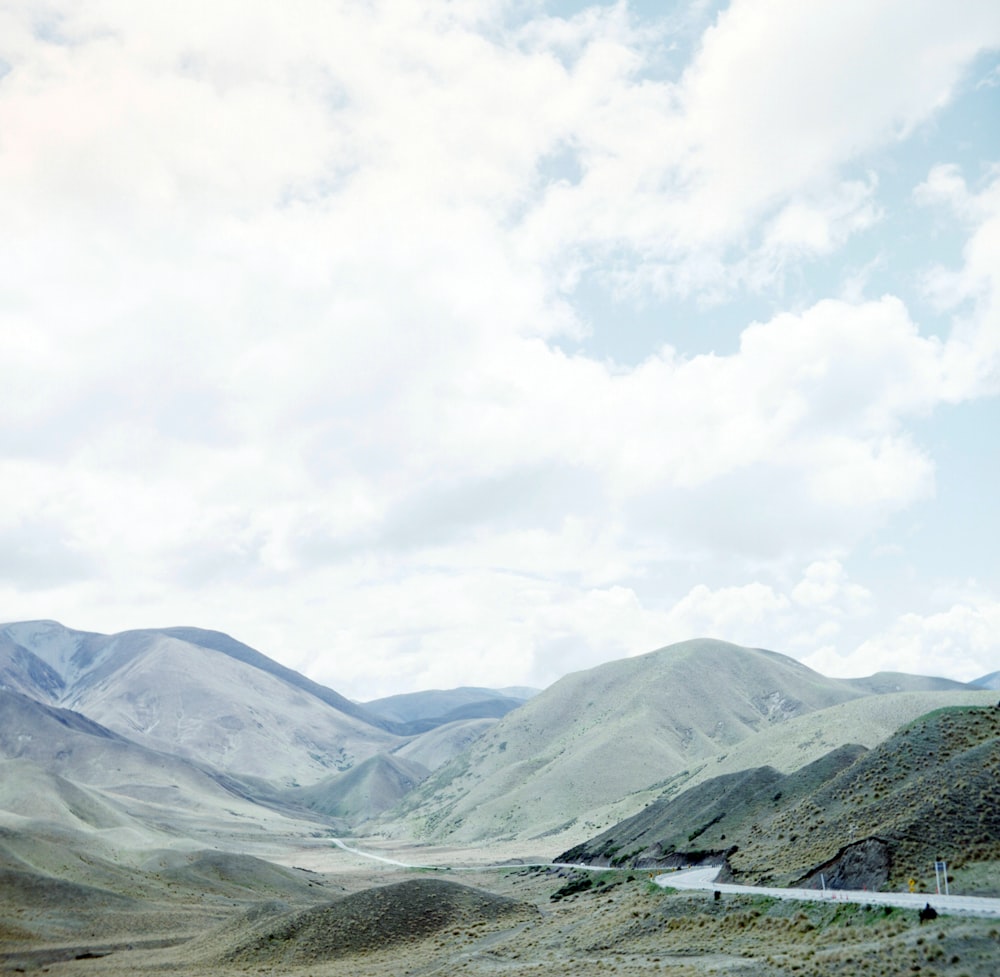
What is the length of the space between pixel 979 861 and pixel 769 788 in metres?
40.6

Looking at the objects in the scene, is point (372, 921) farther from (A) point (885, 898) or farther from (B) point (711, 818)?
(A) point (885, 898)

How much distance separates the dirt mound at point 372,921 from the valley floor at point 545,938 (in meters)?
0.21

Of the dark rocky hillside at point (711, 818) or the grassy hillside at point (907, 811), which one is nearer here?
the grassy hillside at point (907, 811)

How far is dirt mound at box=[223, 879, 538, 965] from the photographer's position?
184 feet

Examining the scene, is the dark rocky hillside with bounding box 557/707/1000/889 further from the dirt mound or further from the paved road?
the dirt mound

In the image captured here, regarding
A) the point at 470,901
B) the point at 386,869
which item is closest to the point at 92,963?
the point at 470,901

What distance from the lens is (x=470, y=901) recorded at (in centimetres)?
6294

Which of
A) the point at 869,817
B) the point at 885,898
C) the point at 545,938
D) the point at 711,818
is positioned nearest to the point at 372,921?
the point at 545,938

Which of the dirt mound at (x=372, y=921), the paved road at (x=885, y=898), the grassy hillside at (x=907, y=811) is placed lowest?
the dirt mound at (x=372, y=921)

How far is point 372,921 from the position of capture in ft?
192

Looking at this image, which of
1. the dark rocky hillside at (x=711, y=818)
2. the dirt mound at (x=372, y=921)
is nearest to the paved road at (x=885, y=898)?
the dark rocky hillside at (x=711, y=818)

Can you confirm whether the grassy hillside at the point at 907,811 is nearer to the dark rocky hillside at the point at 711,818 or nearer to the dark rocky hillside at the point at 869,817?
the dark rocky hillside at the point at 869,817

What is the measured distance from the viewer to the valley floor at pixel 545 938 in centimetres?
3073

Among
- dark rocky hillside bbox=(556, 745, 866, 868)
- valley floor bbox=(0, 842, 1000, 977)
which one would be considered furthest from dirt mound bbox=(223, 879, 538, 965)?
dark rocky hillside bbox=(556, 745, 866, 868)
